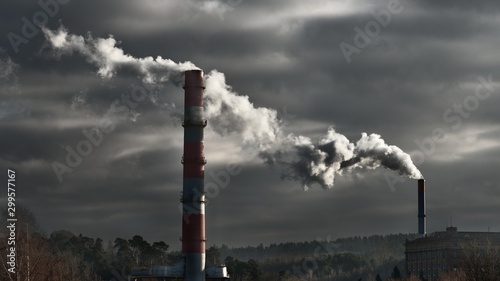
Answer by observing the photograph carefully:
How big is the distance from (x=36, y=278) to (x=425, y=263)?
92.8 meters

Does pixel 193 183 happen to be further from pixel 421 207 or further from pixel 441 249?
pixel 441 249

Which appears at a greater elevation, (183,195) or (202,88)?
(202,88)

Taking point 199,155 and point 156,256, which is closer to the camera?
point 199,155

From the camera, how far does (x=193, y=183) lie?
A: 79.7 m

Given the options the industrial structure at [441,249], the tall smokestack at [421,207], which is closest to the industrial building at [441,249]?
the industrial structure at [441,249]

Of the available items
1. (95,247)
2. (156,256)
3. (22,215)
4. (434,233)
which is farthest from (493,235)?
(22,215)

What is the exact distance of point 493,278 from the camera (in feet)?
216

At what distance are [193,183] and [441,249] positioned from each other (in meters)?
83.6

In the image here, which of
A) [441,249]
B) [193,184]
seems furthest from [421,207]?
[193,184]

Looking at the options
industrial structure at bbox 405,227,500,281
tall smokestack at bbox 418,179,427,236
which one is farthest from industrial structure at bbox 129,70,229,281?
industrial structure at bbox 405,227,500,281

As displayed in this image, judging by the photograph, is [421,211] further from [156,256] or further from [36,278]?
[36,278]

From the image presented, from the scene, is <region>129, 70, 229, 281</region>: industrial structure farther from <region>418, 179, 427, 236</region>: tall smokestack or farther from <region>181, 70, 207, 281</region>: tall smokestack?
<region>418, 179, 427, 236</region>: tall smokestack

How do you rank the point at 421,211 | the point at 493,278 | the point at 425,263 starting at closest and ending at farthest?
the point at 493,278 → the point at 421,211 → the point at 425,263

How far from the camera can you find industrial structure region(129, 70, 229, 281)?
79.4 metres
